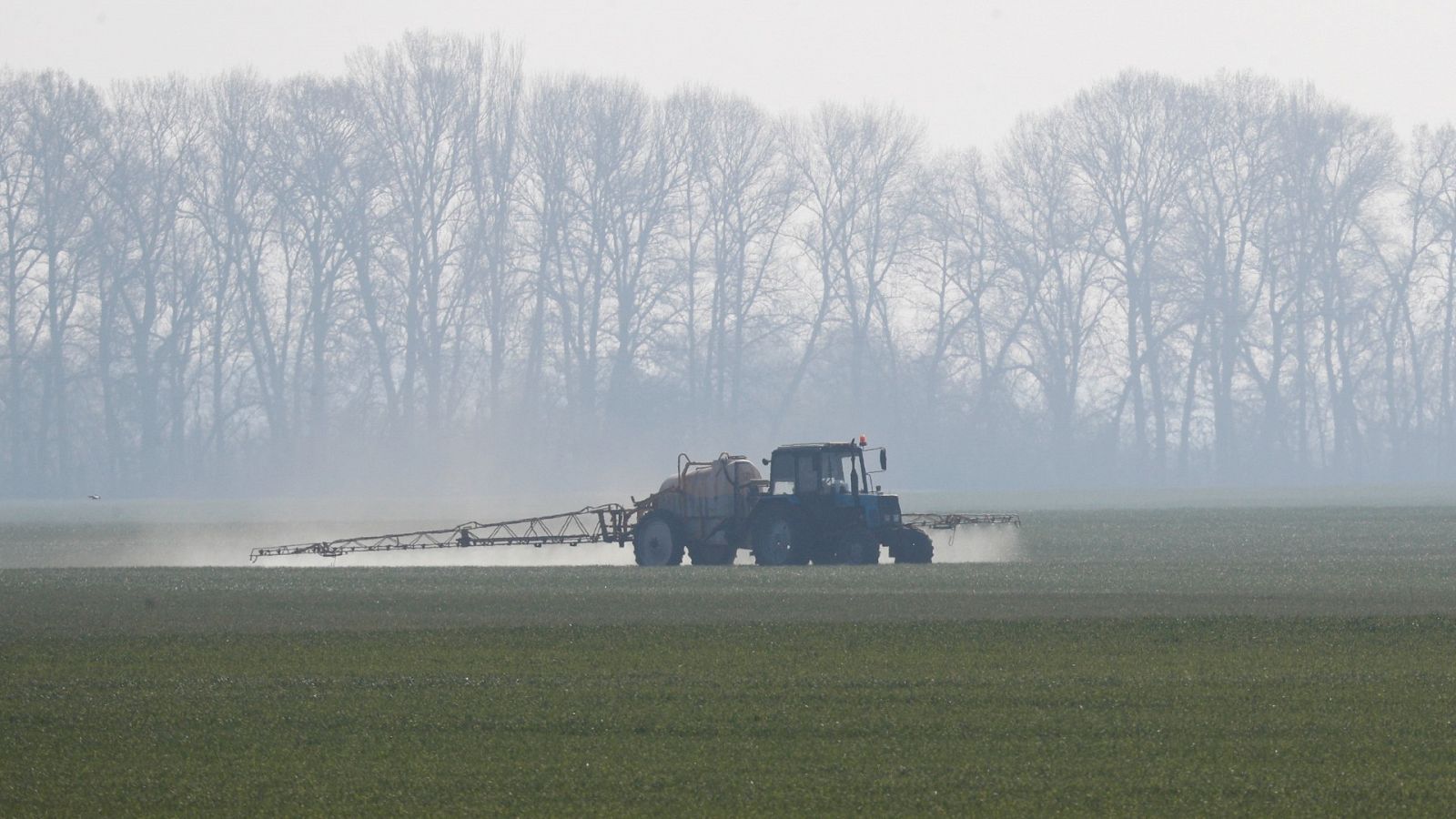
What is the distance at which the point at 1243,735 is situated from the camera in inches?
531

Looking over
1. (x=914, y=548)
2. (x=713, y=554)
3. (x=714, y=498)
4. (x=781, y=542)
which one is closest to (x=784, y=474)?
(x=781, y=542)

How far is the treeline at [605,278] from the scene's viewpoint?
88.4m

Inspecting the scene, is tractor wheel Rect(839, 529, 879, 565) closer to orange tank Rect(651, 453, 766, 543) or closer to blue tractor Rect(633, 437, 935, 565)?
blue tractor Rect(633, 437, 935, 565)

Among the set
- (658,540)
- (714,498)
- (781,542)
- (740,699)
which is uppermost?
(714,498)

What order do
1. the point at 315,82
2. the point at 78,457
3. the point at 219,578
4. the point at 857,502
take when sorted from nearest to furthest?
the point at 219,578
the point at 857,502
the point at 315,82
the point at 78,457

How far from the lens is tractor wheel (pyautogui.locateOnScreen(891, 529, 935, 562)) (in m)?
34.4

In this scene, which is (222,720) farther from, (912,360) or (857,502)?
(912,360)

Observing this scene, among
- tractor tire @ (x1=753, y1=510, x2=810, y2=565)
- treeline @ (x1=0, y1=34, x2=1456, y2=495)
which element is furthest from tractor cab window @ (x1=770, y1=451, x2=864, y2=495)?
treeline @ (x1=0, y1=34, x2=1456, y2=495)

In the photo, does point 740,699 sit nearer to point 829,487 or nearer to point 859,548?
point 859,548

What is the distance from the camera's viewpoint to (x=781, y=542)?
112 ft

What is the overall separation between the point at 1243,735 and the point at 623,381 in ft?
253

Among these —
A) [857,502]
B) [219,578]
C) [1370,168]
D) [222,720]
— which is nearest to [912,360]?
[1370,168]

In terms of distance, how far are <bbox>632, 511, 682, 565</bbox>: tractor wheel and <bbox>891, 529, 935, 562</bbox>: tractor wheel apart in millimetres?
Result: 3904

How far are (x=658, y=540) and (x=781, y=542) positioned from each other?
105 inches
